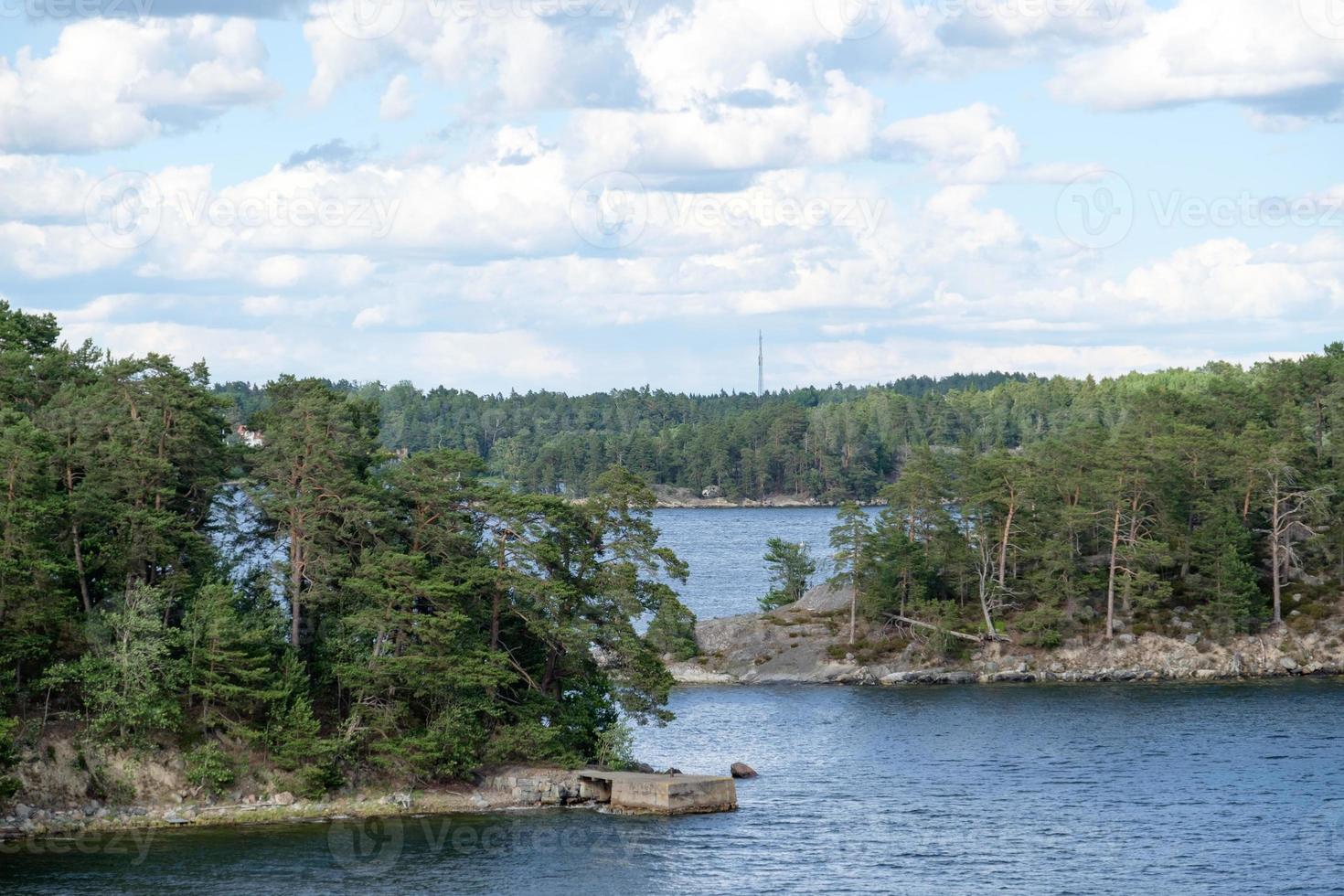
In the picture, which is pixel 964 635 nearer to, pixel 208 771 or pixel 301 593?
pixel 301 593

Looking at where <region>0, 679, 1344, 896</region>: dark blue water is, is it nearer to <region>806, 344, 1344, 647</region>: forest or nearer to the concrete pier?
the concrete pier

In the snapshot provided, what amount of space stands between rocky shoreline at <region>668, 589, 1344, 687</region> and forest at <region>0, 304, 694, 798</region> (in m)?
39.2

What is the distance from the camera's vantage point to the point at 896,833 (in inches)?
2566

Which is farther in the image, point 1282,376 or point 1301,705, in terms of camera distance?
point 1282,376

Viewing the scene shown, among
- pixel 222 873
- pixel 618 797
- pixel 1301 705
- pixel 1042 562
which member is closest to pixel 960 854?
pixel 618 797

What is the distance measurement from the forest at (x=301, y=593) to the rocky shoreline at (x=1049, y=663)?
3917cm

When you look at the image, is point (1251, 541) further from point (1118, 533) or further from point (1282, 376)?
point (1282, 376)

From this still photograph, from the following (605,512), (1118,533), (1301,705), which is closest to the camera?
(605,512)

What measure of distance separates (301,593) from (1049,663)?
59.9 metres

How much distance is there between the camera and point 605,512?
73.8 meters

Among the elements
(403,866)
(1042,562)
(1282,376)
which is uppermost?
(1282,376)

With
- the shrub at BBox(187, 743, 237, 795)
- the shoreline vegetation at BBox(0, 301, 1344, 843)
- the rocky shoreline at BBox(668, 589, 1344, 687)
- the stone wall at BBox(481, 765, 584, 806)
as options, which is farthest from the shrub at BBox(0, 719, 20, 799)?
the rocky shoreline at BBox(668, 589, 1344, 687)

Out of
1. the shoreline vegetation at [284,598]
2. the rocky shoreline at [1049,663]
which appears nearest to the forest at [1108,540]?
the rocky shoreline at [1049,663]

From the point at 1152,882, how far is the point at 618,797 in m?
23.4
